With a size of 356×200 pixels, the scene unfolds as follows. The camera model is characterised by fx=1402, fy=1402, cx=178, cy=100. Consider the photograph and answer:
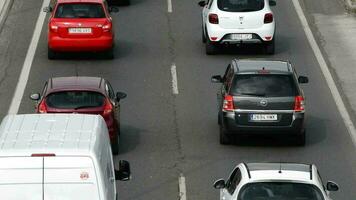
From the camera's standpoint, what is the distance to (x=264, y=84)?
26.9 metres

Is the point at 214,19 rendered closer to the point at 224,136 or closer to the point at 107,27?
the point at 107,27

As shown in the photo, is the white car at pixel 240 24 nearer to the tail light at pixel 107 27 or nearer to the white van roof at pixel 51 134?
the tail light at pixel 107 27

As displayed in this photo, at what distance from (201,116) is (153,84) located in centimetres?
312

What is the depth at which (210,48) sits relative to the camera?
117 feet

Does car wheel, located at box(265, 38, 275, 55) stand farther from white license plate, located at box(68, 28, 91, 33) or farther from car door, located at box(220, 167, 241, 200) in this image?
car door, located at box(220, 167, 241, 200)

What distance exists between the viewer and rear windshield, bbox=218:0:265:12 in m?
35.3

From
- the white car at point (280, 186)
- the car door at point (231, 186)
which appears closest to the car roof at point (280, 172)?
the white car at point (280, 186)

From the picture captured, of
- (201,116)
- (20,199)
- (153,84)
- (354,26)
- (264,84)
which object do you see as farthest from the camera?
(354,26)

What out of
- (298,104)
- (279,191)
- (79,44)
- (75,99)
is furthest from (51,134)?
(79,44)

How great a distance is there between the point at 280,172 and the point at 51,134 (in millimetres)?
3729

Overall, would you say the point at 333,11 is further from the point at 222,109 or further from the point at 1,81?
the point at 222,109

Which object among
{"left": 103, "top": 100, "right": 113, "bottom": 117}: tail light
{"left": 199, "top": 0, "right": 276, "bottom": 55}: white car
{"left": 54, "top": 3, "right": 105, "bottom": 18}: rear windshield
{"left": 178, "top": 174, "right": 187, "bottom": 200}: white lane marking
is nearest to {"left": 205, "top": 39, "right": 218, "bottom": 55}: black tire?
{"left": 199, "top": 0, "right": 276, "bottom": 55}: white car

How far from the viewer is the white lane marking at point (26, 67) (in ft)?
99.9

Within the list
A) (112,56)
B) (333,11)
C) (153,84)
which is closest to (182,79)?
(153,84)
